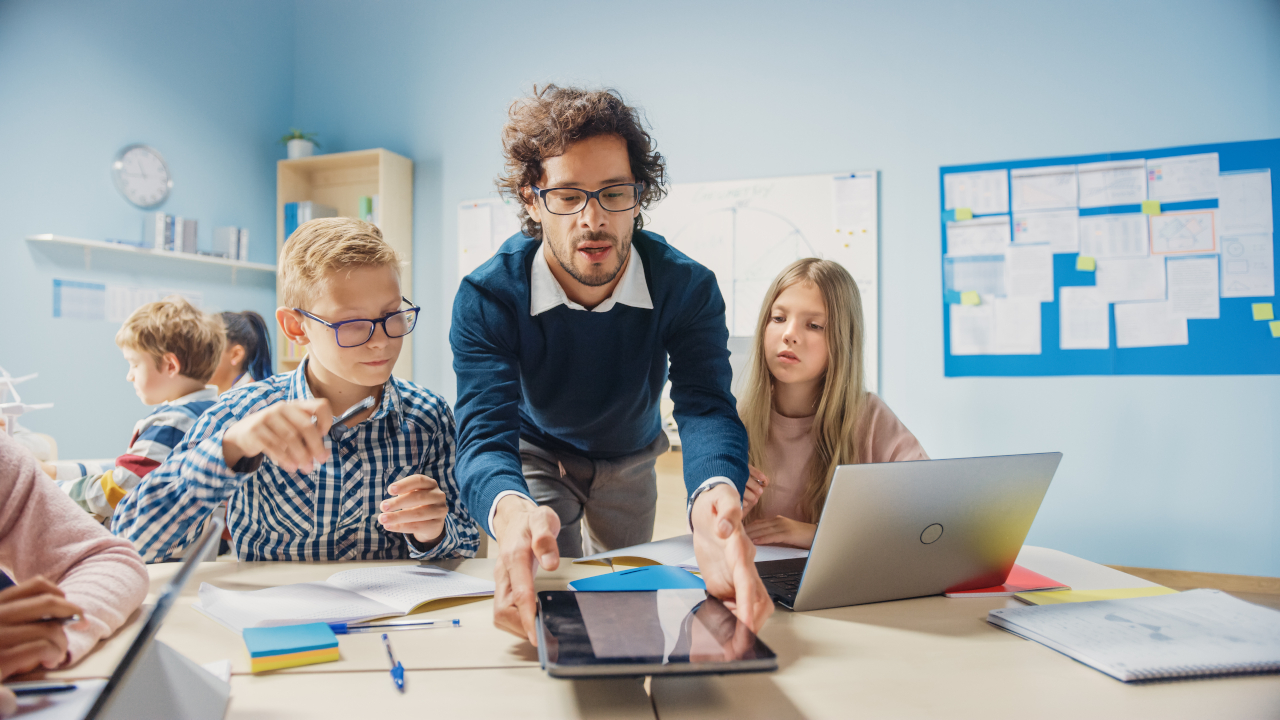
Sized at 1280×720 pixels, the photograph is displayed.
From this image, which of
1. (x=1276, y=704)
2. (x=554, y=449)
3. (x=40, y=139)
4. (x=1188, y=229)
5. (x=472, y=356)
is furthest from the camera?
(x=40, y=139)

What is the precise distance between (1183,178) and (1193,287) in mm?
434

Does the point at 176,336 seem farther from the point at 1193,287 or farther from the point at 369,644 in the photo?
the point at 1193,287

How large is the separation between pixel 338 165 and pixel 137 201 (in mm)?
1009

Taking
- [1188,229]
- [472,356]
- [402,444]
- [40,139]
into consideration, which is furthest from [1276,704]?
[40,139]

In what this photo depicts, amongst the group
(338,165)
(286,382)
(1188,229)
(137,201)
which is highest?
(338,165)

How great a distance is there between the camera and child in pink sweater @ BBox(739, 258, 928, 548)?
5.50 ft

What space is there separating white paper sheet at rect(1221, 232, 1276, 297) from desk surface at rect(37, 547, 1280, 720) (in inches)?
107

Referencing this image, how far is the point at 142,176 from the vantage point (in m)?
3.46

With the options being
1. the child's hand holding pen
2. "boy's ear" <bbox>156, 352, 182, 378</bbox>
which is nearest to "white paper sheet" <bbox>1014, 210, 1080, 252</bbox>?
"boy's ear" <bbox>156, 352, 182, 378</bbox>

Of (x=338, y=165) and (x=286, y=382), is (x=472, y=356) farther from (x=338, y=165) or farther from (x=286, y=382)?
(x=338, y=165)

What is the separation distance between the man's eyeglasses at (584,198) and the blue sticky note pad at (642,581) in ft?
1.99

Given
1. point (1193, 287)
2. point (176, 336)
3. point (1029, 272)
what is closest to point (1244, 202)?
point (1193, 287)

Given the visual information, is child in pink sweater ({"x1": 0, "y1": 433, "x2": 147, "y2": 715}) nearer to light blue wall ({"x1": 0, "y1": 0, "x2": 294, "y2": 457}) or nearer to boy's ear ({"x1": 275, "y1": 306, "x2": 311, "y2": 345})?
boy's ear ({"x1": 275, "y1": 306, "x2": 311, "y2": 345})

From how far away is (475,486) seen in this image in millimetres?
Answer: 1024
